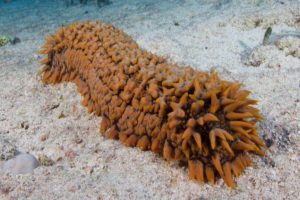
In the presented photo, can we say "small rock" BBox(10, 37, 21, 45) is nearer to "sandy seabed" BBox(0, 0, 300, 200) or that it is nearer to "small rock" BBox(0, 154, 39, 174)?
"sandy seabed" BBox(0, 0, 300, 200)

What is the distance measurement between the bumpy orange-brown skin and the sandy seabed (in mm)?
117

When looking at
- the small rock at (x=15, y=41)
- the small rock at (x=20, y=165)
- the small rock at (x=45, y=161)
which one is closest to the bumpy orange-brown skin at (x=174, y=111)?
the small rock at (x=45, y=161)

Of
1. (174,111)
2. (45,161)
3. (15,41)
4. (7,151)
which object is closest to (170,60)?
(174,111)

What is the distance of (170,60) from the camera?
12.7ft

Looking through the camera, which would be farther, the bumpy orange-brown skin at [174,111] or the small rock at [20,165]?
the small rock at [20,165]

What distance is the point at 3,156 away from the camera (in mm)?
2455

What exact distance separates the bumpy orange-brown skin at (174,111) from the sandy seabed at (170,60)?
0.12 meters

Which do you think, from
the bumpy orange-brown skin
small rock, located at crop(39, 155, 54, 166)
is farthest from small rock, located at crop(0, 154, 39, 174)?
the bumpy orange-brown skin

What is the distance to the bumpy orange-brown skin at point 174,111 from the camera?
2.10 metres

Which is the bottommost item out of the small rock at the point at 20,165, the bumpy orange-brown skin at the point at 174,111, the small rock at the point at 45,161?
the small rock at the point at 45,161

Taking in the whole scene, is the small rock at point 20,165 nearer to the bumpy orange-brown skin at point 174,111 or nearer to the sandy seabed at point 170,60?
the sandy seabed at point 170,60

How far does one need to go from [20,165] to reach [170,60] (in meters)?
2.10

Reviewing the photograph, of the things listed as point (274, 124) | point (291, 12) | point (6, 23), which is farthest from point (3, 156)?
point (6, 23)

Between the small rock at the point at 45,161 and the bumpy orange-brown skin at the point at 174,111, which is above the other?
the bumpy orange-brown skin at the point at 174,111
